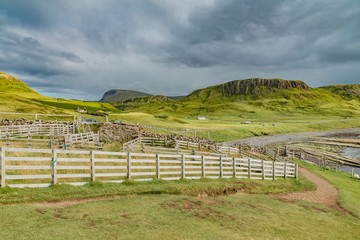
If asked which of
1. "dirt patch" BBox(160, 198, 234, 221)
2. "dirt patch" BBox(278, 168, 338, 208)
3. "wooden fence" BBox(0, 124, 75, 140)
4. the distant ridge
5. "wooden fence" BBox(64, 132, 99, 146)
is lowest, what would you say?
"dirt patch" BBox(278, 168, 338, 208)

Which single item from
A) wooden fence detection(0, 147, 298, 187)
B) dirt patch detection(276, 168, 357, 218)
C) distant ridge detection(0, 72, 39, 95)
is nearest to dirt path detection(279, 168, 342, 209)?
dirt patch detection(276, 168, 357, 218)

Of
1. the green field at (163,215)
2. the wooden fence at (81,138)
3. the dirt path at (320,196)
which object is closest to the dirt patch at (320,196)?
the dirt path at (320,196)

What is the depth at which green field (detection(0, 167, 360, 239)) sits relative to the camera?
35.2ft

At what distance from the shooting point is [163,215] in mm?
13281

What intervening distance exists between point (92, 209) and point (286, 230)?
27.6 ft

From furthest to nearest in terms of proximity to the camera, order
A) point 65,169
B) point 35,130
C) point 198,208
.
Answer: point 35,130
point 65,169
point 198,208

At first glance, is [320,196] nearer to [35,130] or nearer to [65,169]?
[65,169]

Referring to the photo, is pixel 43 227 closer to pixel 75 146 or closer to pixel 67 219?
pixel 67 219

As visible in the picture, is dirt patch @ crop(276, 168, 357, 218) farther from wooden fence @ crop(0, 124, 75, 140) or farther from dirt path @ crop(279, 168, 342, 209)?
wooden fence @ crop(0, 124, 75, 140)

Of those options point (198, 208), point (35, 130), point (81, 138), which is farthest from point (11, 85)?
point (198, 208)

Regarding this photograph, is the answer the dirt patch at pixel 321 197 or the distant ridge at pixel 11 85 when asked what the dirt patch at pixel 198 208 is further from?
the distant ridge at pixel 11 85

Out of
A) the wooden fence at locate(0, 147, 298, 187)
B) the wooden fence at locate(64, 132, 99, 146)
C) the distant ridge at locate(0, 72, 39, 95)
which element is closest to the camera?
the wooden fence at locate(0, 147, 298, 187)

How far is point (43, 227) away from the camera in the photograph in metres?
10.4

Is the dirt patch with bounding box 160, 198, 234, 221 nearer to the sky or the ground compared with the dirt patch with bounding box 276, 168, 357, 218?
nearer to the sky
